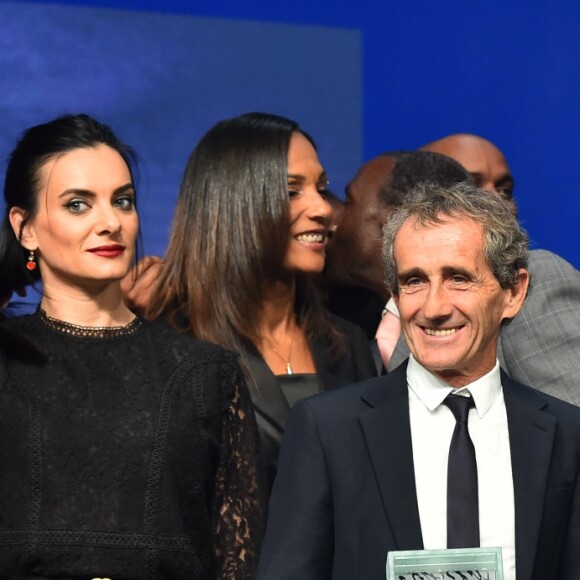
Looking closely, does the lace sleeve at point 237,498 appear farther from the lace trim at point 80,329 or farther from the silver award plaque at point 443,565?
the silver award plaque at point 443,565

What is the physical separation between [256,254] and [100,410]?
2.17ft

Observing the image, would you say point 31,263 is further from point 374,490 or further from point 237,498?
point 374,490

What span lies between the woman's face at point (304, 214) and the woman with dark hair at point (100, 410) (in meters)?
0.44

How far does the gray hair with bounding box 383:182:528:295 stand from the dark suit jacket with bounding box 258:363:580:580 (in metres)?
0.22

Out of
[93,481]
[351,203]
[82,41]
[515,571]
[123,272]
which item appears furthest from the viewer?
[82,41]

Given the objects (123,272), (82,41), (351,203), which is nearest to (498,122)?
(351,203)

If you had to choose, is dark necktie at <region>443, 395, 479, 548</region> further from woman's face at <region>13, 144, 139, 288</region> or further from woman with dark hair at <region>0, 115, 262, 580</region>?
woman's face at <region>13, 144, 139, 288</region>

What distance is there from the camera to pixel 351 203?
11.7 ft

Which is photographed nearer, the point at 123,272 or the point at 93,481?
the point at 93,481

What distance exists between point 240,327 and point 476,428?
3.37 feet

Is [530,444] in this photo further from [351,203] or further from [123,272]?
[351,203]

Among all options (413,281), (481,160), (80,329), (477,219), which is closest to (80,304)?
(80,329)

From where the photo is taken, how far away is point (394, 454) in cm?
221

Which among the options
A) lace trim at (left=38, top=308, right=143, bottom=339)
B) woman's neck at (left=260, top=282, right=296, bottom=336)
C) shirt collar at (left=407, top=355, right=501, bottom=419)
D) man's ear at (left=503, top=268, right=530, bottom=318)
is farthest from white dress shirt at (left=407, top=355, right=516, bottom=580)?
woman's neck at (left=260, top=282, right=296, bottom=336)
